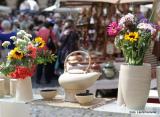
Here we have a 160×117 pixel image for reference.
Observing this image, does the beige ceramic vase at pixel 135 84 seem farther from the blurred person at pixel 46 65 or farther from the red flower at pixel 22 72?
the blurred person at pixel 46 65

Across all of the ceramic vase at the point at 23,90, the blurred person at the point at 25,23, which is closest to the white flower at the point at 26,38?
the ceramic vase at the point at 23,90

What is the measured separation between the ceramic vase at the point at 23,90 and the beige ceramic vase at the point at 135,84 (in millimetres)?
717

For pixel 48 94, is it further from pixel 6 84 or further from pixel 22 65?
pixel 6 84

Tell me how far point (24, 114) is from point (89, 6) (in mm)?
4146

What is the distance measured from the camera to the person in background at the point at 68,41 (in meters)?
8.03

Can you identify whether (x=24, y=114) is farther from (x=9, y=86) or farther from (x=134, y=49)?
(x=134, y=49)

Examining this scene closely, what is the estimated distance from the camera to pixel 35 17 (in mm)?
13789

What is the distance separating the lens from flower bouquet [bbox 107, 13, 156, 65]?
7.82ft

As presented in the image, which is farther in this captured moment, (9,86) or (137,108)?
(9,86)

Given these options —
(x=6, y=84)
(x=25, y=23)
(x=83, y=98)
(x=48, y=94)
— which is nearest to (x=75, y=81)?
(x=83, y=98)

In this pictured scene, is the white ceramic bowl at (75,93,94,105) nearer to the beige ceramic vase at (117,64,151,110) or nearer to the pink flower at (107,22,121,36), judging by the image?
the beige ceramic vase at (117,64,151,110)

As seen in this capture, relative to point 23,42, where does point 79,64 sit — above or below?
below

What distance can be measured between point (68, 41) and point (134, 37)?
19.4 feet

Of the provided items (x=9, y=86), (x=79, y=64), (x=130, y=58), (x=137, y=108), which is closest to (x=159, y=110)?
(x=137, y=108)
